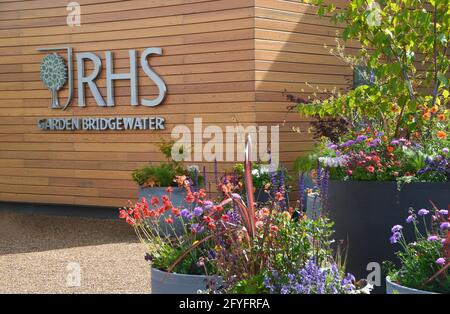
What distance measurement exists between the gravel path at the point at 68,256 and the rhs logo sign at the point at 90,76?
164 cm

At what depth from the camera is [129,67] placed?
34.2ft

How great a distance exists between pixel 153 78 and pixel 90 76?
1.09m

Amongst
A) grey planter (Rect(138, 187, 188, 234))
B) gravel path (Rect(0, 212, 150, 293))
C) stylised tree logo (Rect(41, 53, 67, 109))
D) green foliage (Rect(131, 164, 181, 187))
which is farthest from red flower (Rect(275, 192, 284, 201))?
stylised tree logo (Rect(41, 53, 67, 109))

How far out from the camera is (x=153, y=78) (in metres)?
10.2

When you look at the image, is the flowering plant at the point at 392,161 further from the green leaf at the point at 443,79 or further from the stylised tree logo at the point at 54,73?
the stylised tree logo at the point at 54,73

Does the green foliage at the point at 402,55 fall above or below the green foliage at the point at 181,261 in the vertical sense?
above

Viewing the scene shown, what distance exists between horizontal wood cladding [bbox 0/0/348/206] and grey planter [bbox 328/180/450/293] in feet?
14.6

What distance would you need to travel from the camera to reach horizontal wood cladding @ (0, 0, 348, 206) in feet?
31.1

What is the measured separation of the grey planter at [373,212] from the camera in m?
4.73

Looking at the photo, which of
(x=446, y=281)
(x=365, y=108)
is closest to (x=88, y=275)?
(x=365, y=108)

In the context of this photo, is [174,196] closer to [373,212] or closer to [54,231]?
[54,231]

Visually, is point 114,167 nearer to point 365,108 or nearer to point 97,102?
point 97,102

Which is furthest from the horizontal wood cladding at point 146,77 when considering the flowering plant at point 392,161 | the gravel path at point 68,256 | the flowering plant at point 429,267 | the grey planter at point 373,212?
the flowering plant at point 429,267

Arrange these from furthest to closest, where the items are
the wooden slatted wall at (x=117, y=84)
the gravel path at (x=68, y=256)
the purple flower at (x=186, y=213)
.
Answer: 1. the wooden slatted wall at (x=117, y=84)
2. the gravel path at (x=68, y=256)
3. the purple flower at (x=186, y=213)
